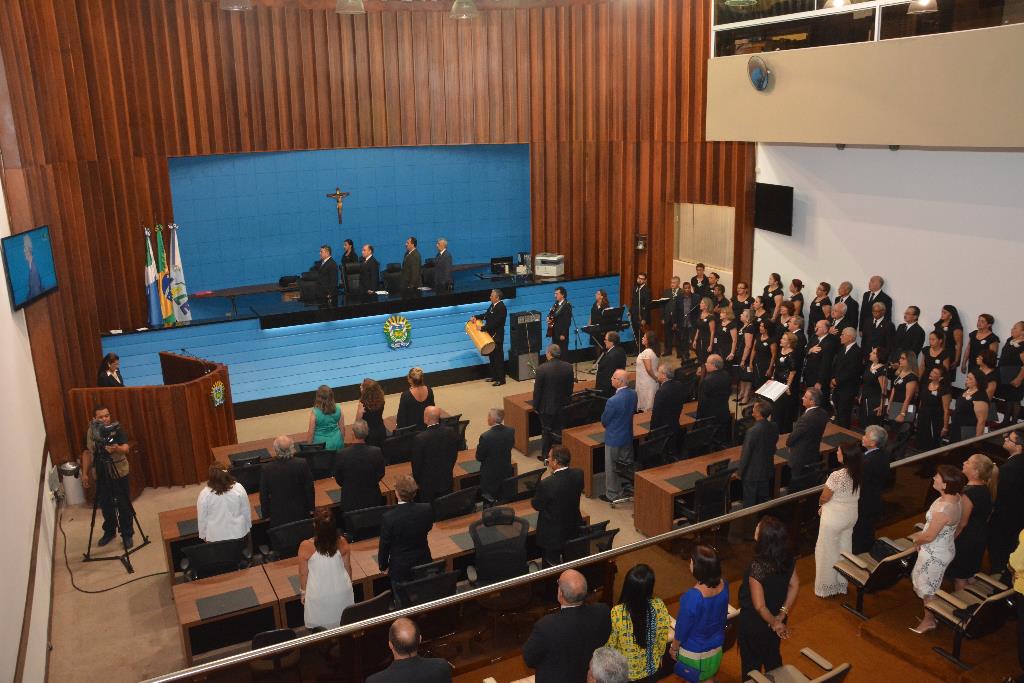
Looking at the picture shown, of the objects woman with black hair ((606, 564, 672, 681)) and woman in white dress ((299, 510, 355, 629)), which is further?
woman in white dress ((299, 510, 355, 629))

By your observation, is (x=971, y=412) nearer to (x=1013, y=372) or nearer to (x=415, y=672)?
(x=1013, y=372)

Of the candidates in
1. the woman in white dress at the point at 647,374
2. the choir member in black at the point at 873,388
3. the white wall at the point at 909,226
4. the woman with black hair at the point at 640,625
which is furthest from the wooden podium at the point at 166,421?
the white wall at the point at 909,226

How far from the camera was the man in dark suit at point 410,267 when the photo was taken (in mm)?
14336

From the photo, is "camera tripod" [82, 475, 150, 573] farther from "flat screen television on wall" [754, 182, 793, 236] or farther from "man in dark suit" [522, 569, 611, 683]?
"flat screen television on wall" [754, 182, 793, 236]

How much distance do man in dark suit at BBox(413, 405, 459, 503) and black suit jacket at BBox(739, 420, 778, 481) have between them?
260 centimetres

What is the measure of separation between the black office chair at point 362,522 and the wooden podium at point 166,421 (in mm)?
3495

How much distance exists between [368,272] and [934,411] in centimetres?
843

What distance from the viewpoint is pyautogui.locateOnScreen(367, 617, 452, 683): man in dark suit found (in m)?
4.19

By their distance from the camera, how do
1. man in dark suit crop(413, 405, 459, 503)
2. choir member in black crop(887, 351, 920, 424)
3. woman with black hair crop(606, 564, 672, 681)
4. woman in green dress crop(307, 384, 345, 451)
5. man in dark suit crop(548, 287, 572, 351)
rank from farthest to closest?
man in dark suit crop(548, 287, 572, 351)
choir member in black crop(887, 351, 920, 424)
woman in green dress crop(307, 384, 345, 451)
man in dark suit crop(413, 405, 459, 503)
woman with black hair crop(606, 564, 672, 681)

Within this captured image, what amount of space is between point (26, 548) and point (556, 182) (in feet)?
36.9

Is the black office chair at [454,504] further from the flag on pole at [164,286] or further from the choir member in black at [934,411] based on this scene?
the flag on pole at [164,286]

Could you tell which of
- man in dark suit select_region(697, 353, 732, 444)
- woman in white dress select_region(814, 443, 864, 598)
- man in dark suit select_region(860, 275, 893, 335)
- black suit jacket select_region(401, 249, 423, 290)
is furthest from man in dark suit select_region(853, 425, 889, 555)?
black suit jacket select_region(401, 249, 423, 290)

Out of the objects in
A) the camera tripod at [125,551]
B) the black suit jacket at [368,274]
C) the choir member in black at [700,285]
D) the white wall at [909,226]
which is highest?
the white wall at [909,226]

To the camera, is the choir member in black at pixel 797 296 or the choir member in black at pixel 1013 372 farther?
the choir member in black at pixel 797 296
